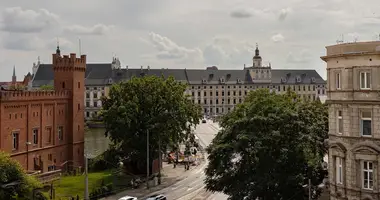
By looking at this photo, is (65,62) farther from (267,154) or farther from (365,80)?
(365,80)

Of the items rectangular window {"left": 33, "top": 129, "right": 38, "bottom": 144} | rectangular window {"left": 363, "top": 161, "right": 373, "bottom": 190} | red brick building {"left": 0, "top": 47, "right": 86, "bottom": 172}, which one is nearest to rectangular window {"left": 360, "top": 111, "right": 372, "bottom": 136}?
rectangular window {"left": 363, "top": 161, "right": 373, "bottom": 190}

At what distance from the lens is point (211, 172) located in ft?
138

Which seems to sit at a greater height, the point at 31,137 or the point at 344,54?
the point at 344,54

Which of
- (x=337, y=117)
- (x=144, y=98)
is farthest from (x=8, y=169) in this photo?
(x=337, y=117)

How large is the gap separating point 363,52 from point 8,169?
30184 millimetres

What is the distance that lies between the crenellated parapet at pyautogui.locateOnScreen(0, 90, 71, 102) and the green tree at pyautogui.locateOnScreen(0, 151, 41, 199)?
40.8 ft

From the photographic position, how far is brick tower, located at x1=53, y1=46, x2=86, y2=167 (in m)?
68.1

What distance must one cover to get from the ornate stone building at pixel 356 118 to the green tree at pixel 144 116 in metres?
31.1

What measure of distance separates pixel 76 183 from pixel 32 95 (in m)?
11.9

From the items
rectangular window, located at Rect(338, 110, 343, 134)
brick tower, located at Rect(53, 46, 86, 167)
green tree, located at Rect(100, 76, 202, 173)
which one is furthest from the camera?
brick tower, located at Rect(53, 46, 86, 167)

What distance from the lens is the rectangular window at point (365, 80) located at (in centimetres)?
3014

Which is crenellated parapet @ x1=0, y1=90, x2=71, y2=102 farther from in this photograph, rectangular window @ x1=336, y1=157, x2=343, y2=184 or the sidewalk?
rectangular window @ x1=336, y1=157, x2=343, y2=184

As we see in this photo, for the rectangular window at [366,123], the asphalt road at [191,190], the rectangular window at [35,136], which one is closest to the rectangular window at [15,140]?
the rectangular window at [35,136]

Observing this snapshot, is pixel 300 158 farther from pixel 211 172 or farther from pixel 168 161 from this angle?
pixel 168 161
